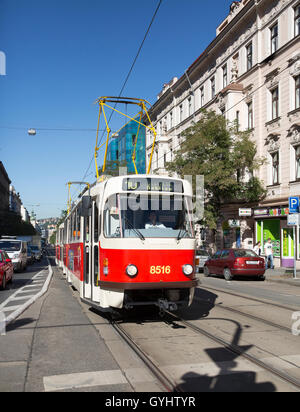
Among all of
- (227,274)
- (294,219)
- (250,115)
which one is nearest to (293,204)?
(294,219)

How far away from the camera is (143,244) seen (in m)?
7.71

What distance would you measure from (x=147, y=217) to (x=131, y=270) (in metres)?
1.11

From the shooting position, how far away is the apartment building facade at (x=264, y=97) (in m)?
24.3

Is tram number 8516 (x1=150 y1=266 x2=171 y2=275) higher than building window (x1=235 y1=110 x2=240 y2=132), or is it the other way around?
building window (x1=235 y1=110 x2=240 y2=132)

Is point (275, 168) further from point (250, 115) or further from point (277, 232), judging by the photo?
point (250, 115)

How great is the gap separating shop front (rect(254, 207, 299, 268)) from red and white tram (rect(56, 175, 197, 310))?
1730cm

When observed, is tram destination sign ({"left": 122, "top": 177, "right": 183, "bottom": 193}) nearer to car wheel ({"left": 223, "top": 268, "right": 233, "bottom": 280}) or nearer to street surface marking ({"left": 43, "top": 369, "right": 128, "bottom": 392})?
street surface marking ({"left": 43, "top": 369, "right": 128, "bottom": 392})

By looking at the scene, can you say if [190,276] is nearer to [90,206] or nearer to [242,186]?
[90,206]

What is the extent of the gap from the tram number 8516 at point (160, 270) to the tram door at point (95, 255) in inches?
52.4

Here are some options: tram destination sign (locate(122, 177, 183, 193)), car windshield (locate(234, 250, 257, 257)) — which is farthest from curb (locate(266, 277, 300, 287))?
tram destination sign (locate(122, 177, 183, 193))

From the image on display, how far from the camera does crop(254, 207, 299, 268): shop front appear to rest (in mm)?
24484

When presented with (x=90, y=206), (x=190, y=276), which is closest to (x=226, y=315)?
(x=190, y=276)

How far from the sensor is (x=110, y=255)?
784cm

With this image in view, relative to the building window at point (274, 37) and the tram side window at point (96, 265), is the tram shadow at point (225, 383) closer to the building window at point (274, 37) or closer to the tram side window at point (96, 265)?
the tram side window at point (96, 265)
